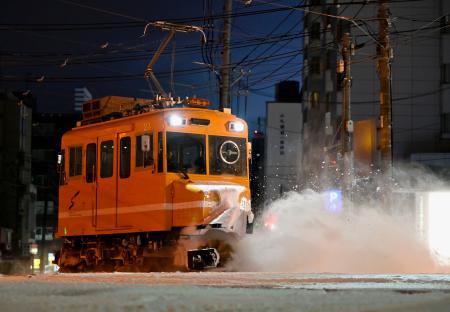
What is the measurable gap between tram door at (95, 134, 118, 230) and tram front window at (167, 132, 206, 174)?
6.03ft

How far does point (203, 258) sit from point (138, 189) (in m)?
2.12

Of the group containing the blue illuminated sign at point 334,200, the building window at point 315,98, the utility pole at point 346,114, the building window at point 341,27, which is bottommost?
the blue illuminated sign at point 334,200

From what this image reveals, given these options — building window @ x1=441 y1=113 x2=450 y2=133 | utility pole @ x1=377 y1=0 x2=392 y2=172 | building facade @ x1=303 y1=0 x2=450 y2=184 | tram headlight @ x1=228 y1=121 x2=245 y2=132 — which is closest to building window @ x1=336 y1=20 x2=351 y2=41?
building facade @ x1=303 y1=0 x2=450 y2=184

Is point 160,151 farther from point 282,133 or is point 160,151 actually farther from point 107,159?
point 282,133

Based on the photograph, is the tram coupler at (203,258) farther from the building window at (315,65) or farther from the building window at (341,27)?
the building window at (315,65)

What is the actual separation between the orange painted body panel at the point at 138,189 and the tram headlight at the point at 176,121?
71 millimetres

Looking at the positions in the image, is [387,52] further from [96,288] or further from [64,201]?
[96,288]

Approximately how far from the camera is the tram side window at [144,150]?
15961mm

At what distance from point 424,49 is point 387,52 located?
2957 cm

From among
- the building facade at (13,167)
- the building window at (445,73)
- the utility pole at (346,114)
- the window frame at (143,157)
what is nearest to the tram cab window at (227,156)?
the window frame at (143,157)

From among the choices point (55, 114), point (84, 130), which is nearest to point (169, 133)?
point (84, 130)

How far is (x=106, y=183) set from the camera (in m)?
17.6

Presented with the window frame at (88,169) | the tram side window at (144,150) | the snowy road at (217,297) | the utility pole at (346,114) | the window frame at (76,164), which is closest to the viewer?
the snowy road at (217,297)

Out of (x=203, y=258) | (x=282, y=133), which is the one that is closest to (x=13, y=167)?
(x=282, y=133)
